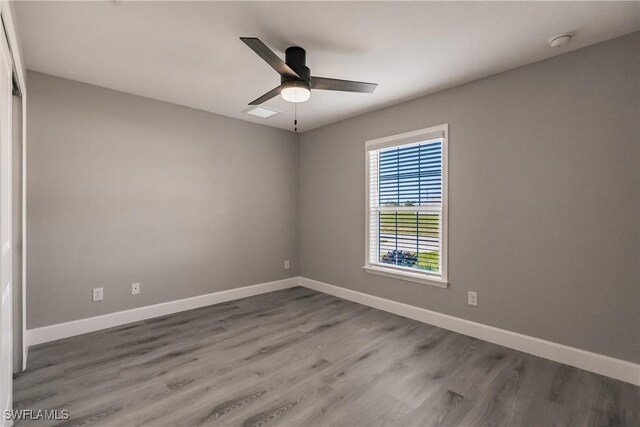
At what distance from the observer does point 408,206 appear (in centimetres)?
356

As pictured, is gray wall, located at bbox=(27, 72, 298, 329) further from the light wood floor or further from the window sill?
the window sill

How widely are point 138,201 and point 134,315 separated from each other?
1272 mm

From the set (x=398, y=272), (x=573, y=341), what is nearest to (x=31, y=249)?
(x=398, y=272)

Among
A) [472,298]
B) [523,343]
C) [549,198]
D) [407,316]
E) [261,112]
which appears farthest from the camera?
[261,112]

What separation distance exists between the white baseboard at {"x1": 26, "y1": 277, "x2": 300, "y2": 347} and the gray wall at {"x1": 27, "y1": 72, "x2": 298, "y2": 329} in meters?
0.06

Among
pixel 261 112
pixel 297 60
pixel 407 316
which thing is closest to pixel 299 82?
pixel 297 60

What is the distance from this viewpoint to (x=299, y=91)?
2.21 meters

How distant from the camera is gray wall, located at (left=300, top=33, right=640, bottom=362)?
7.23ft

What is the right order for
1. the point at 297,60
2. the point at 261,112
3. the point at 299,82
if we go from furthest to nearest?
the point at 261,112, the point at 297,60, the point at 299,82

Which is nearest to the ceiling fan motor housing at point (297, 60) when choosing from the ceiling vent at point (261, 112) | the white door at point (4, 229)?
the ceiling vent at point (261, 112)

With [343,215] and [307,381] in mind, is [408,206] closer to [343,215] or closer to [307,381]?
[343,215]

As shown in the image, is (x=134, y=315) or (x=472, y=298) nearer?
(x=472, y=298)

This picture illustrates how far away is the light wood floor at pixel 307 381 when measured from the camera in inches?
72.1

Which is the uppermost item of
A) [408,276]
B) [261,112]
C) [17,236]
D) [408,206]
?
[261,112]
